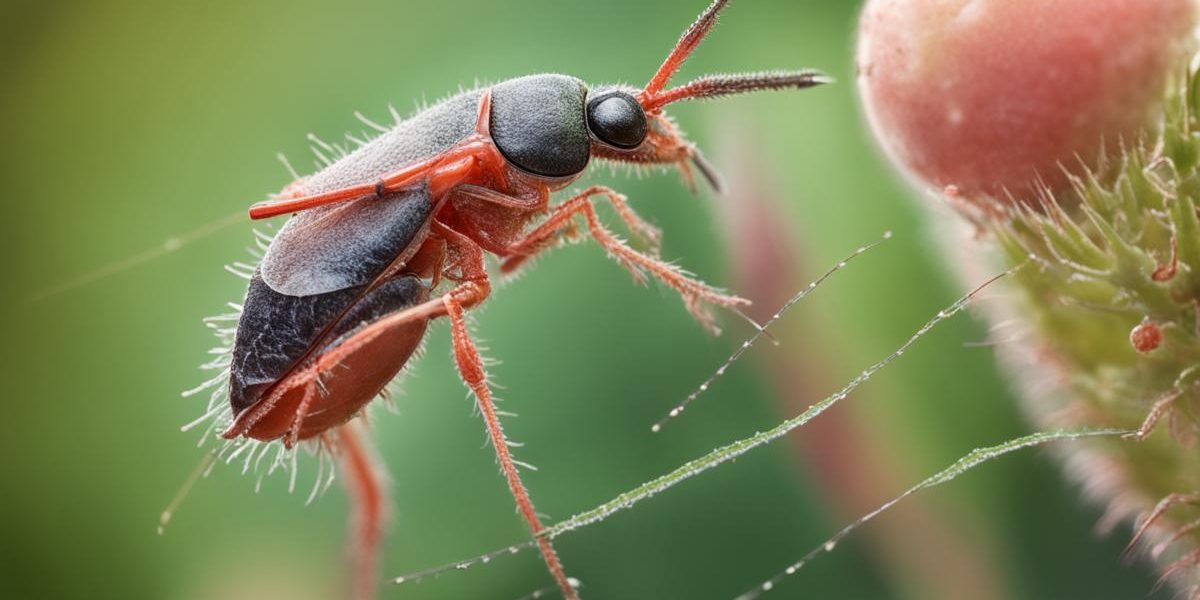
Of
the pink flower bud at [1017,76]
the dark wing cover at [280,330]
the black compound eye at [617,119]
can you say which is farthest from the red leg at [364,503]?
the pink flower bud at [1017,76]

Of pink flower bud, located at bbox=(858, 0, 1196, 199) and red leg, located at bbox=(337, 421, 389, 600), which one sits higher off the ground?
red leg, located at bbox=(337, 421, 389, 600)

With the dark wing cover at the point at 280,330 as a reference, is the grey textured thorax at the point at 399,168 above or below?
above

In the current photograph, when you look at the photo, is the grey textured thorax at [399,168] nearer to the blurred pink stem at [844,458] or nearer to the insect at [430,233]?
the insect at [430,233]

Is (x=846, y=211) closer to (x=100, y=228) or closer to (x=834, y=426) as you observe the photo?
(x=834, y=426)

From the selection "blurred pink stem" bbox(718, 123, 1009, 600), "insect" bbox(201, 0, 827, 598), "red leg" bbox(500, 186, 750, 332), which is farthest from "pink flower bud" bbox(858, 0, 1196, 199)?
"blurred pink stem" bbox(718, 123, 1009, 600)

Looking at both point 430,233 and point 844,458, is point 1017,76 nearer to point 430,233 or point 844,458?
point 430,233

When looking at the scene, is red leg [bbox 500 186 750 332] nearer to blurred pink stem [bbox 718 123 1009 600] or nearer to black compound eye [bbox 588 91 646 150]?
black compound eye [bbox 588 91 646 150]

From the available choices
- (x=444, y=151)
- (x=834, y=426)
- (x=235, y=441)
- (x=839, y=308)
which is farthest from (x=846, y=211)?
(x=235, y=441)
